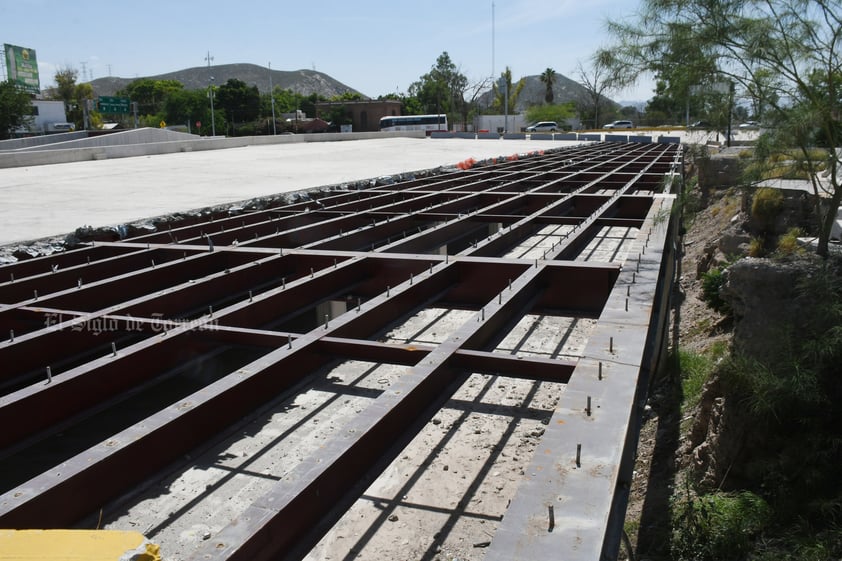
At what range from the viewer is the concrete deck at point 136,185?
38.5 feet

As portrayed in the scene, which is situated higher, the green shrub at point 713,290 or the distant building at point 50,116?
the distant building at point 50,116

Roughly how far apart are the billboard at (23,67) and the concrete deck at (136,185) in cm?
8514

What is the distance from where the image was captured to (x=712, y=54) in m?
8.24

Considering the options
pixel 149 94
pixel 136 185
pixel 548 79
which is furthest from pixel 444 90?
pixel 136 185

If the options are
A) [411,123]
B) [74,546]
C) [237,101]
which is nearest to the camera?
[74,546]

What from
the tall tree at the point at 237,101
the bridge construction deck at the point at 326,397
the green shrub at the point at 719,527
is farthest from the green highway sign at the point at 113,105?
the green shrub at the point at 719,527

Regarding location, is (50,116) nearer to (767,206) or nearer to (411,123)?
(411,123)

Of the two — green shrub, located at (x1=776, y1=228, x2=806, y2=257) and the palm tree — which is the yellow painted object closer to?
green shrub, located at (x1=776, y1=228, x2=806, y2=257)

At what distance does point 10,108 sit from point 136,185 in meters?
53.3

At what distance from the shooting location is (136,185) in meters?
18.6

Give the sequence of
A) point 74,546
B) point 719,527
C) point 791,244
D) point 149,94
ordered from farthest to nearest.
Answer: point 149,94 < point 791,244 < point 719,527 < point 74,546

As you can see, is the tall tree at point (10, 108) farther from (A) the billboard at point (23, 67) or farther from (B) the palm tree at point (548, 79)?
(B) the palm tree at point (548, 79)

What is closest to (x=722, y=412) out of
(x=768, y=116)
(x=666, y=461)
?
(x=666, y=461)

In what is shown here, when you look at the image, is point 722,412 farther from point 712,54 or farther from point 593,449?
point 712,54
